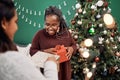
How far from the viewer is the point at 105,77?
4605 mm

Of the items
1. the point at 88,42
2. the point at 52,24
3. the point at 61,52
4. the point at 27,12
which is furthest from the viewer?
the point at 27,12

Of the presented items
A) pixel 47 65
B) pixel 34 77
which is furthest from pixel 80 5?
pixel 34 77

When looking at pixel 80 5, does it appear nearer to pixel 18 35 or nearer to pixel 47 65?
pixel 18 35

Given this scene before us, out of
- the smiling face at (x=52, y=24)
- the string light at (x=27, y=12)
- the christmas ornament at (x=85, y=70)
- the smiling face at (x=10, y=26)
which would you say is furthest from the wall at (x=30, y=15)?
the smiling face at (x=10, y=26)

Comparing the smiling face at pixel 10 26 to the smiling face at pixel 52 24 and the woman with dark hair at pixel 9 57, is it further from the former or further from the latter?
the smiling face at pixel 52 24

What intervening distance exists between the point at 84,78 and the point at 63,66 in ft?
4.89

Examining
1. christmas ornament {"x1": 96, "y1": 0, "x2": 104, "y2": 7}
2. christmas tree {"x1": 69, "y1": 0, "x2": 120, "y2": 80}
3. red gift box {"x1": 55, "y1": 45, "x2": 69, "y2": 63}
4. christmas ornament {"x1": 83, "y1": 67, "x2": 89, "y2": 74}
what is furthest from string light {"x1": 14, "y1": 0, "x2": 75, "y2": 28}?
Answer: red gift box {"x1": 55, "y1": 45, "x2": 69, "y2": 63}

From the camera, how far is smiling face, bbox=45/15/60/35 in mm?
2918

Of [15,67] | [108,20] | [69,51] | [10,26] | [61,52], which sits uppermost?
[108,20]

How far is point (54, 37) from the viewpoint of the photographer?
3.06m

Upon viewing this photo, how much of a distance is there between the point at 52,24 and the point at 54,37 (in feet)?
0.63

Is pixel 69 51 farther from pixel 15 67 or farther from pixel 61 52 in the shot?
pixel 15 67

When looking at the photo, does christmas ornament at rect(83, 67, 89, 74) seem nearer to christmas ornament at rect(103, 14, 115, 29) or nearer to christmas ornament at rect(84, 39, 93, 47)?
christmas ornament at rect(84, 39, 93, 47)

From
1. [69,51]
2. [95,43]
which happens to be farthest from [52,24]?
[95,43]
